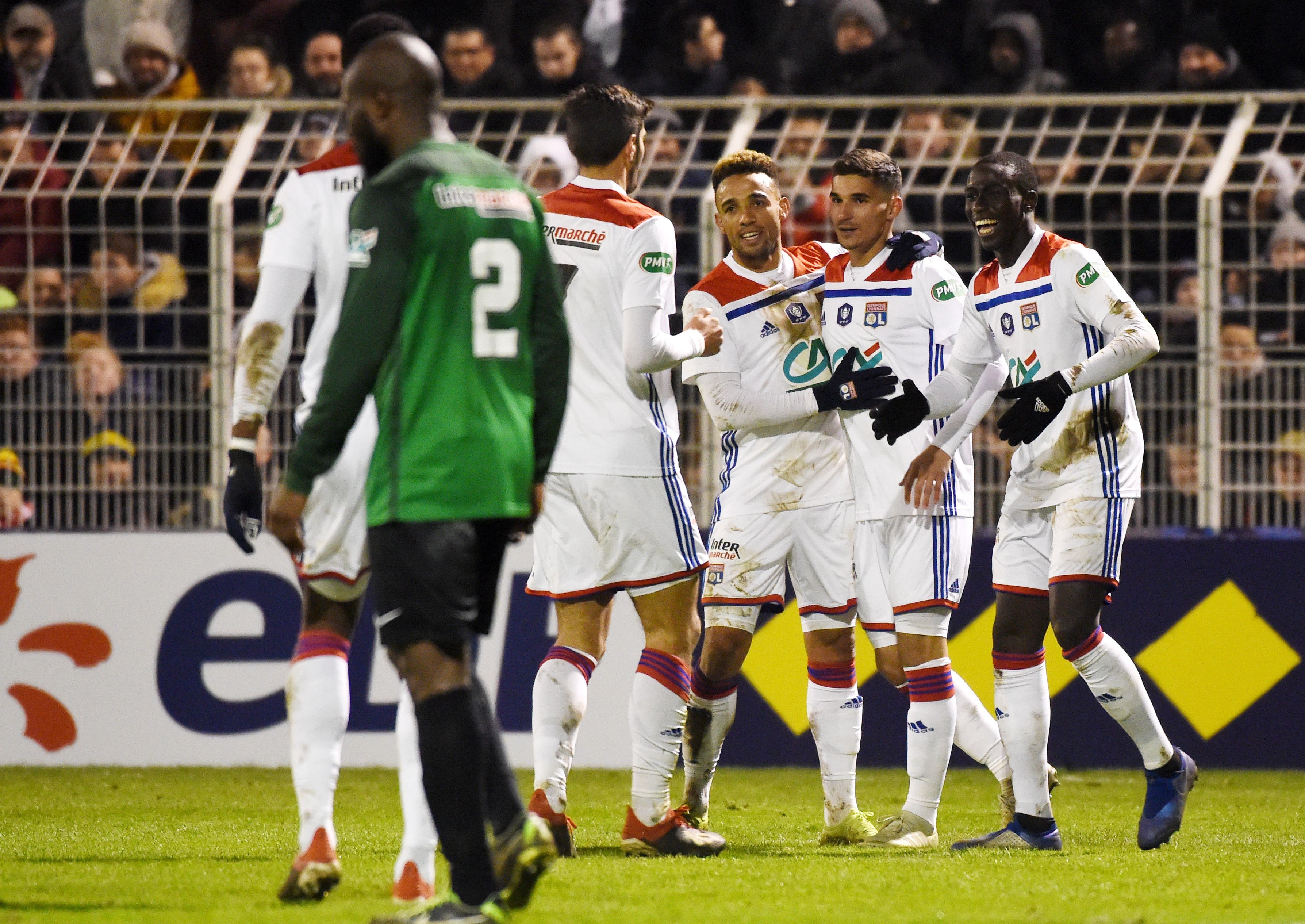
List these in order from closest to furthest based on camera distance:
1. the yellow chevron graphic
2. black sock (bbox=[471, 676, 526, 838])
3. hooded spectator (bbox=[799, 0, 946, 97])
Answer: black sock (bbox=[471, 676, 526, 838])
the yellow chevron graphic
hooded spectator (bbox=[799, 0, 946, 97])

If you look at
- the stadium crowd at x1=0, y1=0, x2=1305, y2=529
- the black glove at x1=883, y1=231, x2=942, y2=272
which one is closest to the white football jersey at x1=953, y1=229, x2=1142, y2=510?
the black glove at x1=883, y1=231, x2=942, y2=272

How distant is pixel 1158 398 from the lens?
27.6 ft

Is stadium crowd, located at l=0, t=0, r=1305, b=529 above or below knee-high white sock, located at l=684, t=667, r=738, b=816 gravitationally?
above

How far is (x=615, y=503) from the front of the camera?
5508 mm

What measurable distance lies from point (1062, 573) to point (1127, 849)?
92 cm

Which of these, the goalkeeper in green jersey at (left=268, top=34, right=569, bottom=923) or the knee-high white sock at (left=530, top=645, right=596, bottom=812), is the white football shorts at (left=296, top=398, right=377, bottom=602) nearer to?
the goalkeeper in green jersey at (left=268, top=34, right=569, bottom=923)

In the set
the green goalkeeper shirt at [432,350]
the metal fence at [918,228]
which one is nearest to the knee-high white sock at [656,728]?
the green goalkeeper shirt at [432,350]

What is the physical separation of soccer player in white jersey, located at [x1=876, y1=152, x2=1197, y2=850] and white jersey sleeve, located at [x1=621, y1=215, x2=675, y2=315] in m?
0.90

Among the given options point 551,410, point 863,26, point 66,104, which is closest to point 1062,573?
point 551,410

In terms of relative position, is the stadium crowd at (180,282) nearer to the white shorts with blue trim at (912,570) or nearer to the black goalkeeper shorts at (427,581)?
the white shorts with blue trim at (912,570)

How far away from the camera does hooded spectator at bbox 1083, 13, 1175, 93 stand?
37.1 feet

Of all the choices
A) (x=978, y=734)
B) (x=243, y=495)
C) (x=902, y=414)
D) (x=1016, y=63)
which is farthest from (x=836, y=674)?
(x=1016, y=63)

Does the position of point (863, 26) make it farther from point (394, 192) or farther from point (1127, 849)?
point (394, 192)

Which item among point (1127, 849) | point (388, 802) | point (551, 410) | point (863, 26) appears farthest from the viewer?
point (863, 26)
